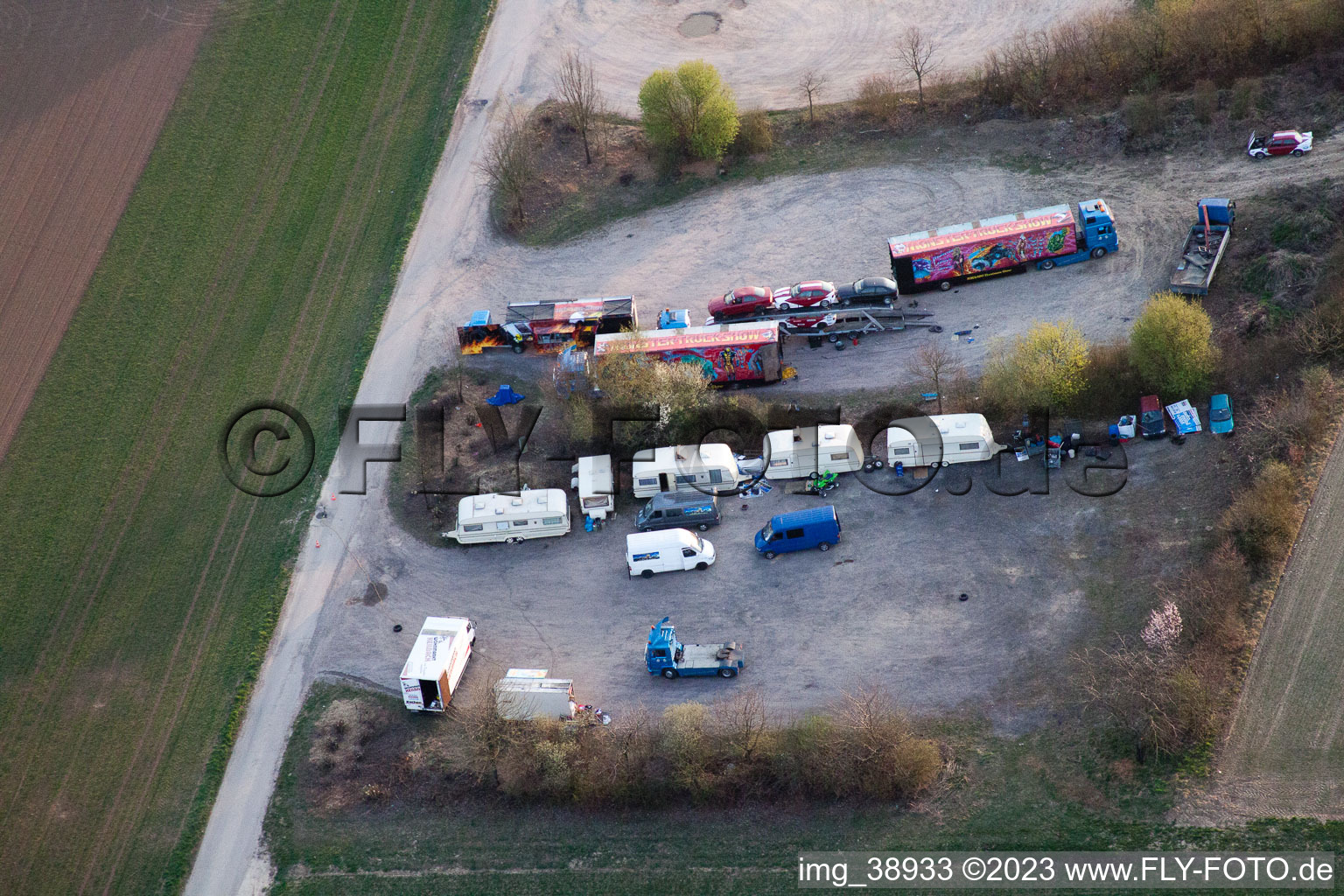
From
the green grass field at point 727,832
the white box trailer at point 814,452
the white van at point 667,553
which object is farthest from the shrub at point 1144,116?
the green grass field at point 727,832

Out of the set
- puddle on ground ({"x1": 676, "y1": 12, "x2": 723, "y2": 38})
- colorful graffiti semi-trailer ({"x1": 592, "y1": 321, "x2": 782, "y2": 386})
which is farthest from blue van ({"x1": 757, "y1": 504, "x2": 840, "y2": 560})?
puddle on ground ({"x1": 676, "y1": 12, "x2": 723, "y2": 38})

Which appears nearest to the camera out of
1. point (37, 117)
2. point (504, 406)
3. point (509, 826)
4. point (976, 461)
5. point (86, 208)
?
point (509, 826)

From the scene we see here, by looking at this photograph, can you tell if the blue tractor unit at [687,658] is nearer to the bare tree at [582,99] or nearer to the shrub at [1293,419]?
the shrub at [1293,419]

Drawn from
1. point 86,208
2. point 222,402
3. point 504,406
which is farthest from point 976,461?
point 86,208

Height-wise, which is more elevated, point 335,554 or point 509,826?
point 335,554

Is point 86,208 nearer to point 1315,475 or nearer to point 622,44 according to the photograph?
point 622,44

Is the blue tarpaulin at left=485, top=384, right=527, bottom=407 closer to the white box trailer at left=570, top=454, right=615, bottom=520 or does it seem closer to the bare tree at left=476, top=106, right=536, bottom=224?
the white box trailer at left=570, top=454, right=615, bottom=520
